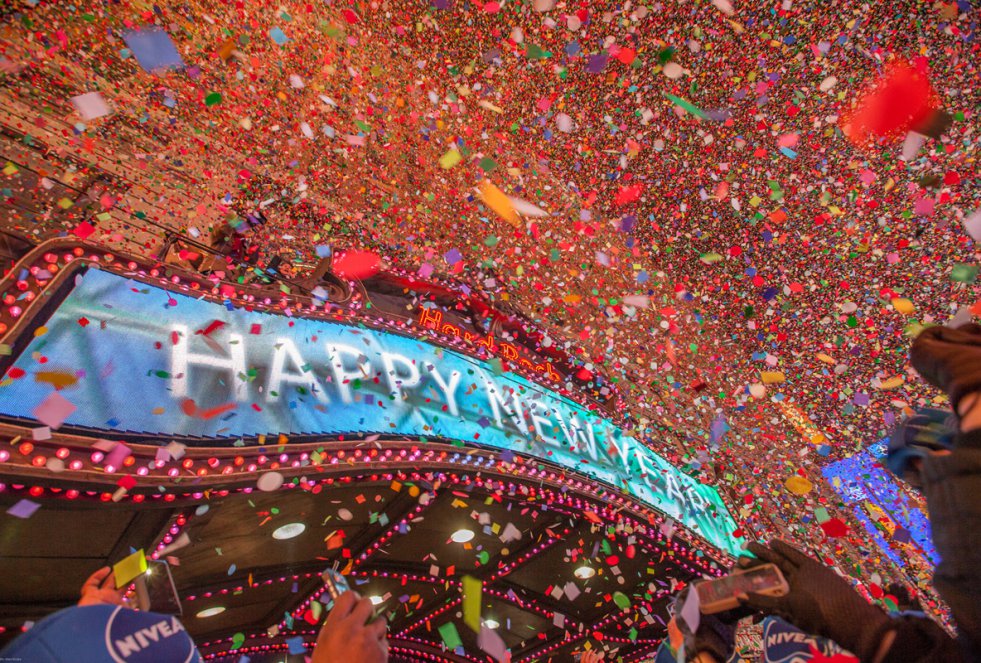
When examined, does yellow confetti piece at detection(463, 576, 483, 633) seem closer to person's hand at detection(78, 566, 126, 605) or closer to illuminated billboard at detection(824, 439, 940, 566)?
person's hand at detection(78, 566, 126, 605)

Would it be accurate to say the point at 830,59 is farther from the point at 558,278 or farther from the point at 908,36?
the point at 558,278

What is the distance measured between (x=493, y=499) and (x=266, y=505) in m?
1.86

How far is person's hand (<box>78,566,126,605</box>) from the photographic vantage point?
1.84 metres

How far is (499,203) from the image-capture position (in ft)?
28.3

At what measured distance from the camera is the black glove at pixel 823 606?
1.24 metres

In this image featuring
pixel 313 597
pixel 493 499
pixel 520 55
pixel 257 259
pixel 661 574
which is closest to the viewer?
pixel 493 499

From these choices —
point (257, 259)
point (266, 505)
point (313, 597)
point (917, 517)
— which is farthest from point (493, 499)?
point (917, 517)

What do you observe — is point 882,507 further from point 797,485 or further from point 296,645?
point 296,645

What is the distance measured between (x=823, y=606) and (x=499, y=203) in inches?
323

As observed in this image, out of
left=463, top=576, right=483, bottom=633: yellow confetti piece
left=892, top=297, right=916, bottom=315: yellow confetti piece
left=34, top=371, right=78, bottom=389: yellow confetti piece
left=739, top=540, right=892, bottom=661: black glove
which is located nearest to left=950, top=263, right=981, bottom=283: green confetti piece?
left=892, top=297, right=916, bottom=315: yellow confetti piece

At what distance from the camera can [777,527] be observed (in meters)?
7.11

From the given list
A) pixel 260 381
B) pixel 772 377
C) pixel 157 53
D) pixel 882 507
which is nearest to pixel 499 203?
pixel 157 53

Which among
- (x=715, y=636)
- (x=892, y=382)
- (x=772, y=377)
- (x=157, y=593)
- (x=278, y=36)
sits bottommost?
(x=715, y=636)

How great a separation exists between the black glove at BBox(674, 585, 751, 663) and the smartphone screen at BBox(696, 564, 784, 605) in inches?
5.3
